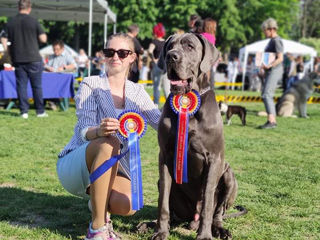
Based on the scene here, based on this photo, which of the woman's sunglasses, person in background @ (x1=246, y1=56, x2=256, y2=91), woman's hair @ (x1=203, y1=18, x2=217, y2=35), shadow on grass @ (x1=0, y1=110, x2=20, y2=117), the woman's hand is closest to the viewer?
the woman's hand

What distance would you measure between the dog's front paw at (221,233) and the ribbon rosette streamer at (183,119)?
469 millimetres

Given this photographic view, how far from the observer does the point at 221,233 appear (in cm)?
306

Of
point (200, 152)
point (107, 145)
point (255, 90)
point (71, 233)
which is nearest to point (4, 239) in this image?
point (71, 233)

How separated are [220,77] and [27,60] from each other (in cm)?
1769

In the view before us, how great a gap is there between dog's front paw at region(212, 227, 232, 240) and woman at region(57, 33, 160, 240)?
1.97 feet

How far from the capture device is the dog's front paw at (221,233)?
3028 millimetres

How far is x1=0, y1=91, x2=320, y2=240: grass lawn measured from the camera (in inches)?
126

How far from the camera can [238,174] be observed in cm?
500

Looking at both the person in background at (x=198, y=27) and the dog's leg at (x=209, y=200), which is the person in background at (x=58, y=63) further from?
the dog's leg at (x=209, y=200)

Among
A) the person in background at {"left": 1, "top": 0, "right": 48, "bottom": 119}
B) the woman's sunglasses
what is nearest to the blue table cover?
the person in background at {"left": 1, "top": 0, "right": 48, "bottom": 119}

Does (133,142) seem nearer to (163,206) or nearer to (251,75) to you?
(163,206)

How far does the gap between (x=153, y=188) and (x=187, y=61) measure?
1.76 metres

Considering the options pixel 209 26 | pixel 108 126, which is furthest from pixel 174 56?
pixel 209 26

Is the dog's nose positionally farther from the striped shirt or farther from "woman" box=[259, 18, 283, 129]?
"woman" box=[259, 18, 283, 129]
